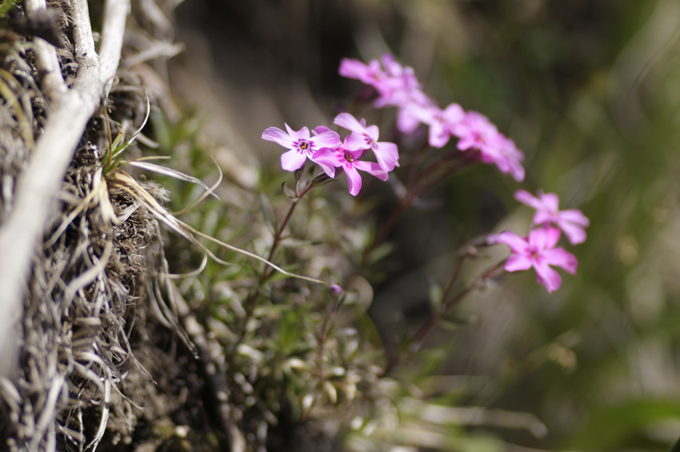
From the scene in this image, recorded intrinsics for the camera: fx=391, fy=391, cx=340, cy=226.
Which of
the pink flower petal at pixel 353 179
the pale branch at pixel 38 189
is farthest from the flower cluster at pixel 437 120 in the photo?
the pale branch at pixel 38 189

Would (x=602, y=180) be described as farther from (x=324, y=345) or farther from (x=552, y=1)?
(x=324, y=345)

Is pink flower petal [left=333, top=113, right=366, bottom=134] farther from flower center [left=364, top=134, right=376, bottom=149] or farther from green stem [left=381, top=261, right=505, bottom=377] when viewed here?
green stem [left=381, top=261, right=505, bottom=377]

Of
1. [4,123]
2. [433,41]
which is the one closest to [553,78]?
[433,41]

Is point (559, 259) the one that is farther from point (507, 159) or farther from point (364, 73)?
point (364, 73)

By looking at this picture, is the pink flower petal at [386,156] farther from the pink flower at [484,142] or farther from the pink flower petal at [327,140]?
the pink flower at [484,142]

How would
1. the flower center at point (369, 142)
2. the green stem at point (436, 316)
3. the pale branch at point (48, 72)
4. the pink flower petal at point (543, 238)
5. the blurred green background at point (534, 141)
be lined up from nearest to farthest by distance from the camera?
the pale branch at point (48, 72), the flower center at point (369, 142), the pink flower petal at point (543, 238), the green stem at point (436, 316), the blurred green background at point (534, 141)

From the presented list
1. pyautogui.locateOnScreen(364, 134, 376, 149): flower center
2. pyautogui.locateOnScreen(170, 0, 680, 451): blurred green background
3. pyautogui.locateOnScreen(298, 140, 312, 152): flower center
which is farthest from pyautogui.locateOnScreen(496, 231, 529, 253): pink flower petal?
pyautogui.locateOnScreen(170, 0, 680, 451): blurred green background
